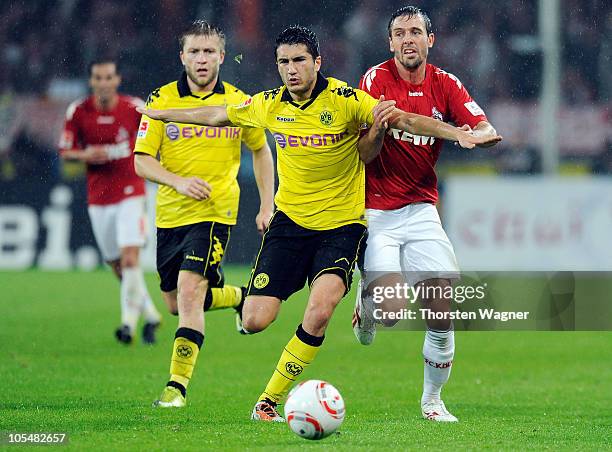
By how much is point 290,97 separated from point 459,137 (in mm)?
1043

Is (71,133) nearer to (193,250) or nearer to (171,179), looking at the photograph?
(193,250)

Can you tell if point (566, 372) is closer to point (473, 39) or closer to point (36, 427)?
point (36, 427)

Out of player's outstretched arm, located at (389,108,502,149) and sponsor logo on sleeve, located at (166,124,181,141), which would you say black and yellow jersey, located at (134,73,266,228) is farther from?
player's outstretched arm, located at (389,108,502,149)

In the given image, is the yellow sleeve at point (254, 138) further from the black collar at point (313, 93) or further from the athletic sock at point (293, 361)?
the athletic sock at point (293, 361)

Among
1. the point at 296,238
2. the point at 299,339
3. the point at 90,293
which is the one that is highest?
the point at 296,238

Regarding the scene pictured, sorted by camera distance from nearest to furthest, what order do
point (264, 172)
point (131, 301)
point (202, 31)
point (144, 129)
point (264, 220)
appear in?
point (202, 31) → point (144, 129) → point (264, 220) → point (264, 172) → point (131, 301)

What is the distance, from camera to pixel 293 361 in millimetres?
6953

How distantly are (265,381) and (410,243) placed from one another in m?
2.04

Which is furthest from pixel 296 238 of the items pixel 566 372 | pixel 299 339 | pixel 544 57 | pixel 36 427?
pixel 544 57

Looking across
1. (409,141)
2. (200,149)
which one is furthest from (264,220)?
(409,141)

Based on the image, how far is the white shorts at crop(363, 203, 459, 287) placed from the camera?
7.52m

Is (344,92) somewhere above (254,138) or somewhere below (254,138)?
above

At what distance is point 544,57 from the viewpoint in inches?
790

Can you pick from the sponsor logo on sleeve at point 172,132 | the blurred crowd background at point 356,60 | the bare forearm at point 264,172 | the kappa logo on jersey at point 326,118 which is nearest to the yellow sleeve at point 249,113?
the kappa logo on jersey at point 326,118
